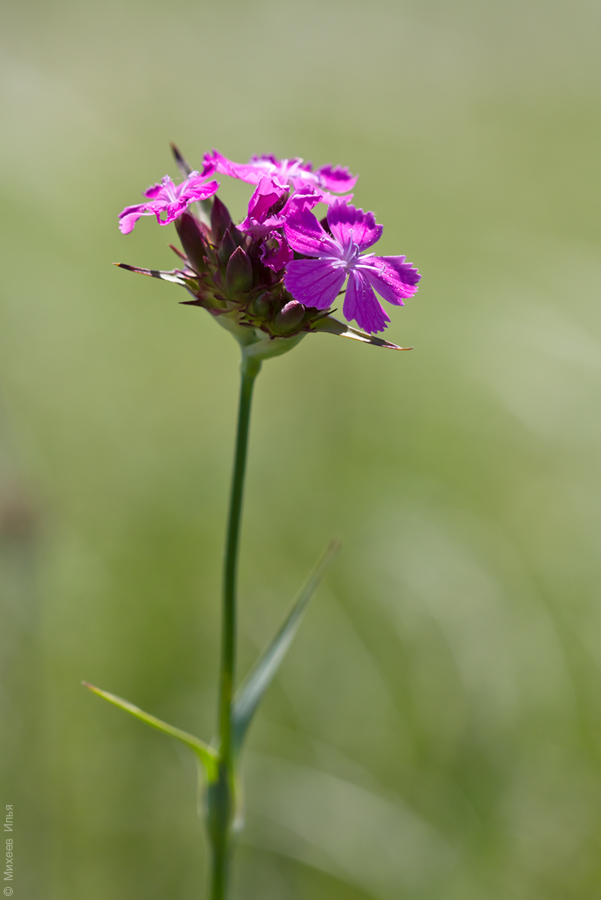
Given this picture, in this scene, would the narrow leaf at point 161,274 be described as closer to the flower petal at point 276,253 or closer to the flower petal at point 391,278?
the flower petal at point 276,253

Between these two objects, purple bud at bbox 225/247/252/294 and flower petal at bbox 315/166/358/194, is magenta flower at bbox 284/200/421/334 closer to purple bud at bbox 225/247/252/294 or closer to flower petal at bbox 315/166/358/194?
purple bud at bbox 225/247/252/294

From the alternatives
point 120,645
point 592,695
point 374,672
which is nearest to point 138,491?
point 120,645

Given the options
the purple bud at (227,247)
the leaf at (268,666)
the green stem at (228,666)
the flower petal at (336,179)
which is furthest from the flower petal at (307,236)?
the leaf at (268,666)

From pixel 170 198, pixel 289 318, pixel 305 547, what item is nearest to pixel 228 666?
pixel 289 318

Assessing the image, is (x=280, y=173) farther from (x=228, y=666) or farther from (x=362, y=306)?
(x=228, y=666)

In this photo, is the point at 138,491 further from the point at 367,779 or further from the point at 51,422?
the point at 367,779

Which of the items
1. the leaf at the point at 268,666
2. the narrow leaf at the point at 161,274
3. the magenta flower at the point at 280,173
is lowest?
the leaf at the point at 268,666
